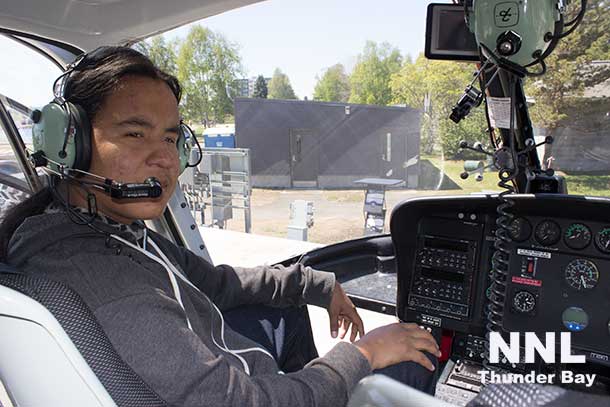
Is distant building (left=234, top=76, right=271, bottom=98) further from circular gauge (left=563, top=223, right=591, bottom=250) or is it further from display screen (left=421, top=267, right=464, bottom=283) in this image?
circular gauge (left=563, top=223, right=591, bottom=250)

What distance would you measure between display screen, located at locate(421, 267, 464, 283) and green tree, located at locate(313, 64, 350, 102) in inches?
194

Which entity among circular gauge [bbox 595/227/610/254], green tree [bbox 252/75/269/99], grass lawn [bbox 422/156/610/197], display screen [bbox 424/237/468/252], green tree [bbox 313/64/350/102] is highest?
green tree [bbox 252/75/269/99]

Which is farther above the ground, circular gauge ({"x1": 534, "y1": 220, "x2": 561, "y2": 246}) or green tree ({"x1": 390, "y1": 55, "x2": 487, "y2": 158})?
green tree ({"x1": 390, "y1": 55, "x2": 487, "y2": 158})

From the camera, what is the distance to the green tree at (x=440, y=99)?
6.15 feet

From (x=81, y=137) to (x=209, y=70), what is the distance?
9.28 meters

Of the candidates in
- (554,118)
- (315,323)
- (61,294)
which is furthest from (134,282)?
(315,323)

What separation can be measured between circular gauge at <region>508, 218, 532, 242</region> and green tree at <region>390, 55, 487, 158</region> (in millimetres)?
325

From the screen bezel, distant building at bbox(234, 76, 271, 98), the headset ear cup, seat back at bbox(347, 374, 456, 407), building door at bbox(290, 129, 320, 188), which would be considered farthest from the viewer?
distant building at bbox(234, 76, 271, 98)

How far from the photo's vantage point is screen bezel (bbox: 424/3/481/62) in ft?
4.62

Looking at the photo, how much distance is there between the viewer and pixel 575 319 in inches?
60.9

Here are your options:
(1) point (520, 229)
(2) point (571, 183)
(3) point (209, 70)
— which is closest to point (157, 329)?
(1) point (520, 229)

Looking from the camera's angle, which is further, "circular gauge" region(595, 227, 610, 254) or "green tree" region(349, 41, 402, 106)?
"green tree" region(349, 41, 402, 106)

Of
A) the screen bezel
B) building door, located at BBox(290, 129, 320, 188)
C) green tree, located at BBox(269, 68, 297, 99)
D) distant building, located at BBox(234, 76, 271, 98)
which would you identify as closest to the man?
the screen bezel

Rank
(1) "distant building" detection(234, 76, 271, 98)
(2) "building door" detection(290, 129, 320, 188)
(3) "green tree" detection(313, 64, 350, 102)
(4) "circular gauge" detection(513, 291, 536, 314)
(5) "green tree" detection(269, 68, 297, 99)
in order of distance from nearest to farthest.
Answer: (4) "circular gauge" detection(513, 291, 536, 314)
(3) "green tree" detection(313, 64, 350, 102)
(2) "building door" detection(290, 129, 320, 188)
(1) "distant building" detection(234, 76, 271, 98)
(5) "green tree" detection(269, 68, 297, 99)
